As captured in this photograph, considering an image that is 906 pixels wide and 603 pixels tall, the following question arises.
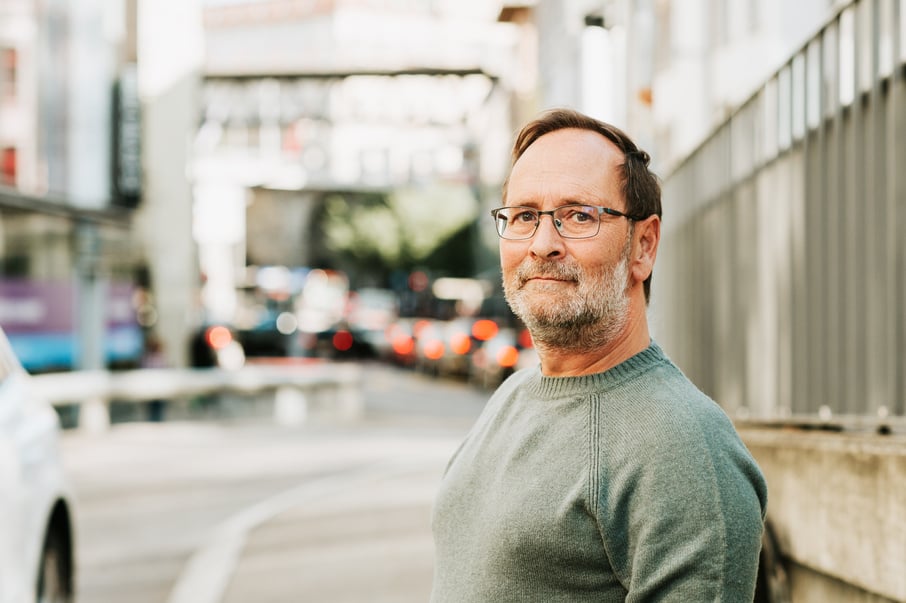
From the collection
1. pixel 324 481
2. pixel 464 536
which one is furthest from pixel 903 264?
pixel 324 481

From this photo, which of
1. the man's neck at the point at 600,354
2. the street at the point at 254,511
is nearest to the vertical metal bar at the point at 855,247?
the man's neck at the point at 600,354

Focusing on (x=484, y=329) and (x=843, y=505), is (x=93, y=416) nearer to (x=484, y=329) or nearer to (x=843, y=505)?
(x=484, y=329)

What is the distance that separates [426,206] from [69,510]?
58527mm

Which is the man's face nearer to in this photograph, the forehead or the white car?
the forehead

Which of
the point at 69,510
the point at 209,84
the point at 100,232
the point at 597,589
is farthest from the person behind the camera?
the point at 209,84

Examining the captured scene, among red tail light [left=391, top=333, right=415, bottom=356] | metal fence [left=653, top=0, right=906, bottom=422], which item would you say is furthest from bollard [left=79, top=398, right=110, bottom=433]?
red tail light [left=391, top=333, right=415, bottom=356]

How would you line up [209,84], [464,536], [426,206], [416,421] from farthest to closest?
[209,84]
[426,206]
[416,421]
[464,536]

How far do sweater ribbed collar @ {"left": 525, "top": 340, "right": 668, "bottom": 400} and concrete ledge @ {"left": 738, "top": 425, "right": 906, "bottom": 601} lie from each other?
70.6 inches

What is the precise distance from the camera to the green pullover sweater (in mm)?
1869

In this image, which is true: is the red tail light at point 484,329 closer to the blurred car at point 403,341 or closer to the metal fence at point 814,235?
the blurred car at point 403,341

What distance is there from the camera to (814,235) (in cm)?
560

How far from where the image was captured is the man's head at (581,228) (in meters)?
2.17

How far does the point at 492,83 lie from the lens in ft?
242

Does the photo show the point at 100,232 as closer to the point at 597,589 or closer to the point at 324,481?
the point at 324,481
